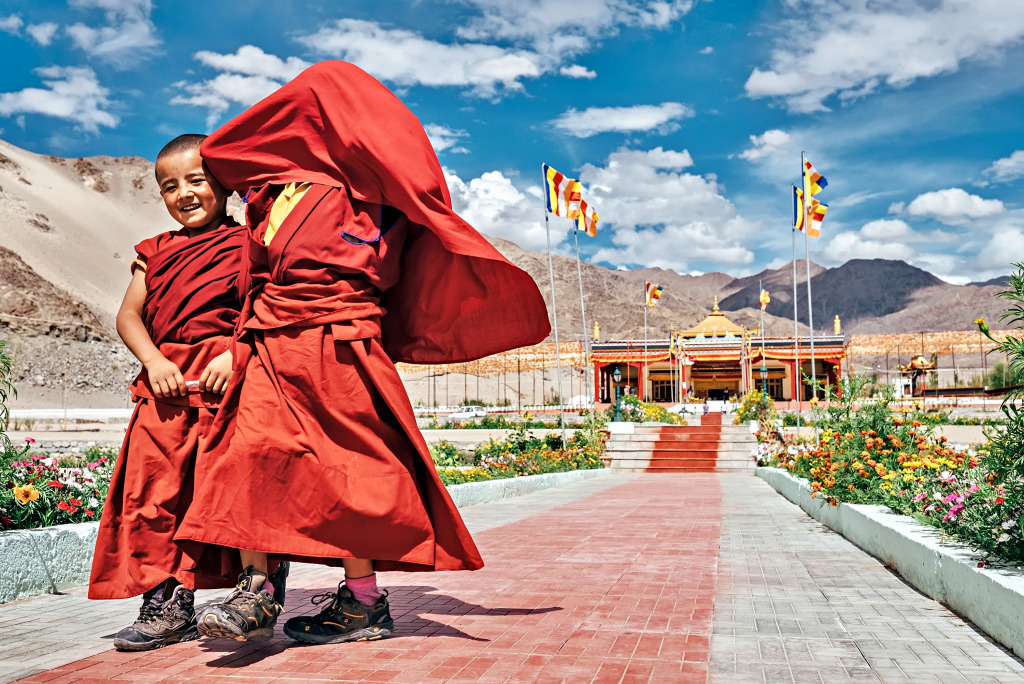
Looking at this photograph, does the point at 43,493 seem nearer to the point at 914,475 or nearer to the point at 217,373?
the point at 217,373

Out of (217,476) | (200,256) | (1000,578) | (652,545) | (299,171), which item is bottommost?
(652,545)

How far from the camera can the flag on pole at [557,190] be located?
20.8 metres

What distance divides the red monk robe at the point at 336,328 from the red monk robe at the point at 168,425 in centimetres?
17

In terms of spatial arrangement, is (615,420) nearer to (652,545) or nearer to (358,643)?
(652,545)

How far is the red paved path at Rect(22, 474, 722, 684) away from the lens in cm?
304

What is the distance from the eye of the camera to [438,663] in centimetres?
316

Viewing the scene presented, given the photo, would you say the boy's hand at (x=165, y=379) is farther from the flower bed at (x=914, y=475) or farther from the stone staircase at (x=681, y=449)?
the stone staircase at (x=681, y=449)

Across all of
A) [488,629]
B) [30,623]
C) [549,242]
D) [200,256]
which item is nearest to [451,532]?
[488,629]

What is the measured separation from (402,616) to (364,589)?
0.74 metres

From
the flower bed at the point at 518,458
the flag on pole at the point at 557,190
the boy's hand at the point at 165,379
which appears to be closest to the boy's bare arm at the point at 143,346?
the boy's hand at the point at 165,379

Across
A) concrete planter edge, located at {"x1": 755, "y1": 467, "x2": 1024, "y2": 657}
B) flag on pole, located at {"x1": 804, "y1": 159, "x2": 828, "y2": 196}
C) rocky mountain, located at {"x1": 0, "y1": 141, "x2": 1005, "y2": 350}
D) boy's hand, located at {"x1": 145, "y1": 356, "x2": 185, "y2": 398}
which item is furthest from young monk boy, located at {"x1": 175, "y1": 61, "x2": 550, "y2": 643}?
rocky mountain, located at {"x1": 0, "y1": 141, "x2": 1005, "y2": 350}

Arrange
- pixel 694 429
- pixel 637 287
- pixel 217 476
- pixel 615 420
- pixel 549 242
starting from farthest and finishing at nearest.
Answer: pixel 637 287 < pixel 615 420 < pixel 694 429 < pixel 549 242 < pixel 217 476

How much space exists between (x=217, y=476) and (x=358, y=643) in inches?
37.1

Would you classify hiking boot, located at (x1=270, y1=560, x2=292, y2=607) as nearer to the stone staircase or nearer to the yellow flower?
the yellow flower
